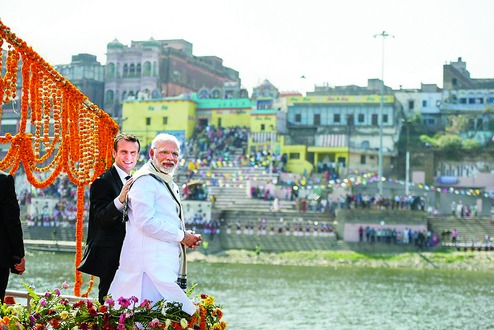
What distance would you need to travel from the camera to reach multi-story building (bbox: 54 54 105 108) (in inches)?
2672

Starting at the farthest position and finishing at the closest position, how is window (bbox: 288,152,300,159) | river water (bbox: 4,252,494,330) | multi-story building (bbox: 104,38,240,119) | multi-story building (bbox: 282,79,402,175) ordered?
multi-story building (bbox: 104,38,240,119) < window (bbox: 288,152,300,159) < multi-story building (bbox: 282,79,402,175) < river water (bbox: 4,252,494,330)

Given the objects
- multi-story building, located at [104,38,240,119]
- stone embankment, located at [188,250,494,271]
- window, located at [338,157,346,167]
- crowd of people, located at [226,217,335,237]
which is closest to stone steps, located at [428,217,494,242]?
stone embankment, located at [188,250,494,271]

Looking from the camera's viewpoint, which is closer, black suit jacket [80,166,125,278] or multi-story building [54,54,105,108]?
black suit jacket [80,166,125,278]

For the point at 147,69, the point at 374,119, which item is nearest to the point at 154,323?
the point at 374,119

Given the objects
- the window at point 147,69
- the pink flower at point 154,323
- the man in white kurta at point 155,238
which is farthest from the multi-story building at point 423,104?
the pink flower at point 154,323

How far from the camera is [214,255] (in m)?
42.8

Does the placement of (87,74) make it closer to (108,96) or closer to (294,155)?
(108,96)

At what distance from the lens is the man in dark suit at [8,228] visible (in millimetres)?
7000

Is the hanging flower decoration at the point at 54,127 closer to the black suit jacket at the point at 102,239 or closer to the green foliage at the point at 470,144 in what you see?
the black suit jacket at the point at 102,239

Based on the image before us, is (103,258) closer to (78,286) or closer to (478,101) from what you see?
(78,286)

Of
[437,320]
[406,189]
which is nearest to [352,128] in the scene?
[406,189]

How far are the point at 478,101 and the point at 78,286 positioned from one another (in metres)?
55.8

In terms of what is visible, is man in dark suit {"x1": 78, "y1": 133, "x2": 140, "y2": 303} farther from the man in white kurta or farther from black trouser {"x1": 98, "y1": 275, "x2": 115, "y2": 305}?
the man in white kurta

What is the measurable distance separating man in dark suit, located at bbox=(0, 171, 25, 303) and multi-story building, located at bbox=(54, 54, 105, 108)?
61.4 m
